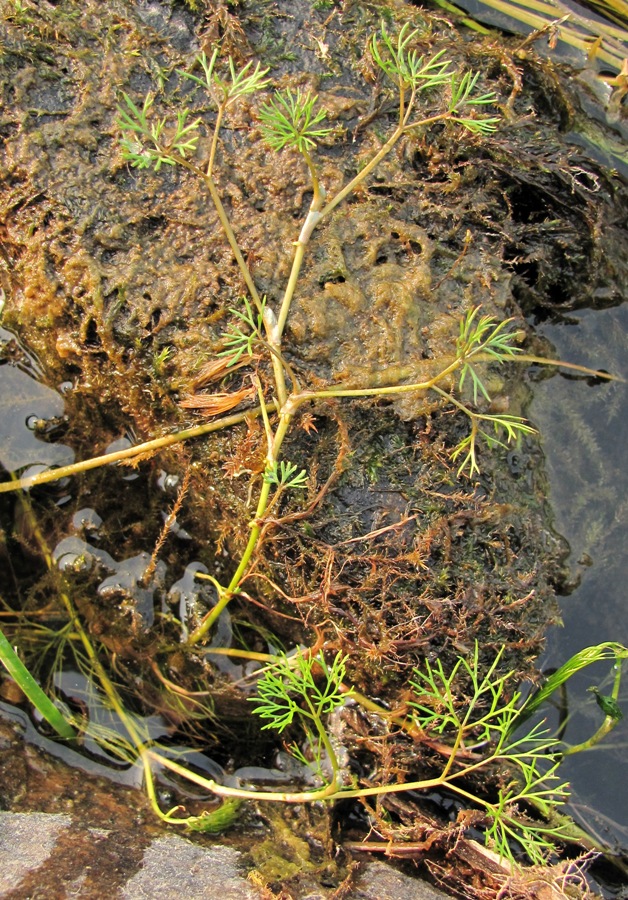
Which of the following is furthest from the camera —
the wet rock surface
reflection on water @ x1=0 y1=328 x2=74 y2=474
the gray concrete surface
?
reflection on water @ x1=0 y1=328 x2=74 y2=474

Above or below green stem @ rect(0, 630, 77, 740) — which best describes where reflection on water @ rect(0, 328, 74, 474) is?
above

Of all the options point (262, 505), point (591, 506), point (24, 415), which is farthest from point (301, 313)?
point (591, 506)

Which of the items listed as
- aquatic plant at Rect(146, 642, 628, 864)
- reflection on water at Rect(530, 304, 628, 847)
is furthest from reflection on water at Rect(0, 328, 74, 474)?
reflection on water at Rect(530, 304, 628, 847)

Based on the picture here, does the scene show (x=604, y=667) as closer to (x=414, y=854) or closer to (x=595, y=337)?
(x=414, y=854)

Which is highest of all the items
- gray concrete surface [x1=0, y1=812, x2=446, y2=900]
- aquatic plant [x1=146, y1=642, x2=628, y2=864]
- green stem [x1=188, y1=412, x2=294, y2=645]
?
green stem [x1=188, y1=412, x2=294, y2=645]

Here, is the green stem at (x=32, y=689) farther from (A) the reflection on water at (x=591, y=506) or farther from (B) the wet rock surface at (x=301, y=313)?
(A) the reflection on water at (x=591, y=506)

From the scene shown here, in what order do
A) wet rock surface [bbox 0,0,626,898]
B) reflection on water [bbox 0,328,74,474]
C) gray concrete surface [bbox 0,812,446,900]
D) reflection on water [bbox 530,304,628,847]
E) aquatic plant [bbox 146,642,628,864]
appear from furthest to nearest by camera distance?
reflection on water [bbox 0,328,74,474], reflection on water [bbox 530,304,628,847], wet rock surface [bbox 0,0,626,898], aquatic plant [bbox 146,642,628,864], gray concrete surface [bbox 0,812,446,900]

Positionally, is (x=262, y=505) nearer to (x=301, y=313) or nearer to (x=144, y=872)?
(x=301, y=313)

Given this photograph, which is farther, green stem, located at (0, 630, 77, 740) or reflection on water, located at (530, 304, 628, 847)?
reflection on water, located at (530, 304, 628, 847)

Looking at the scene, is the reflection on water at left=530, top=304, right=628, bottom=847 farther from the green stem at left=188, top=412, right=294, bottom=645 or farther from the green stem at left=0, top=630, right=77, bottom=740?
the green stem at left=0, top=630, right=77, bottom=740
